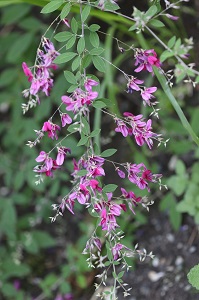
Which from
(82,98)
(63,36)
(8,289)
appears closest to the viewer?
(82,98)

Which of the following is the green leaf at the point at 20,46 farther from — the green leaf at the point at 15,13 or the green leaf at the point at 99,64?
the green leaf at the point at 99,64

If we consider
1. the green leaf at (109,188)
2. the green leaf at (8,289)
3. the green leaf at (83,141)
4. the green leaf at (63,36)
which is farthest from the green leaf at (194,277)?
the green leaf at (8,289)

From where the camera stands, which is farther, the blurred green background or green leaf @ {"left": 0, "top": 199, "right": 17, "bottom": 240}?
green leaf @ {"left": 0, "top": 199, "right": 17, "bottom": 240}

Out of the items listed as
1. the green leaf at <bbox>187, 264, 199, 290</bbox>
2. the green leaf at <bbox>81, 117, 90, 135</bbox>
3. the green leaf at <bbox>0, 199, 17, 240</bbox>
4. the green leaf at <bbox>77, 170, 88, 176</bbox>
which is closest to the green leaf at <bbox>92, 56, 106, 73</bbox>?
the green leaf at <bbox>81, 117, 90, 135</bbox>

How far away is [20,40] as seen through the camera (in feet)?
7.89

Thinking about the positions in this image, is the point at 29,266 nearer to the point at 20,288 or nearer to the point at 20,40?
the point at 20,288

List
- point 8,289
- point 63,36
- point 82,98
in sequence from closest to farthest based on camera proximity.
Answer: point 82,98
point 63,36
point 8,289

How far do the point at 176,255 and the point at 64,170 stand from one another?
621 millimetres

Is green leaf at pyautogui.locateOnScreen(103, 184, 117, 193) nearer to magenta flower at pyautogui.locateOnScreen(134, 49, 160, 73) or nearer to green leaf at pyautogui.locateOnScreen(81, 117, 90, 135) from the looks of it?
green leaf at pyautogui.locateOnScreen(81, 117, 90, 135)

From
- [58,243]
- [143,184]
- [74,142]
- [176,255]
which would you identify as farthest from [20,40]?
[143,184]

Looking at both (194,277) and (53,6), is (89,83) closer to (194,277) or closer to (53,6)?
(53,6)

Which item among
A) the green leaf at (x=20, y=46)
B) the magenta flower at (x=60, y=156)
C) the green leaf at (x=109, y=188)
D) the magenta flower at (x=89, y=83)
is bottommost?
the green leaf at (x=20, y=46)

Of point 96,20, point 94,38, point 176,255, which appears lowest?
point 176,255

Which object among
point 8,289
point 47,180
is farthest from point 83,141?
point 8,289
